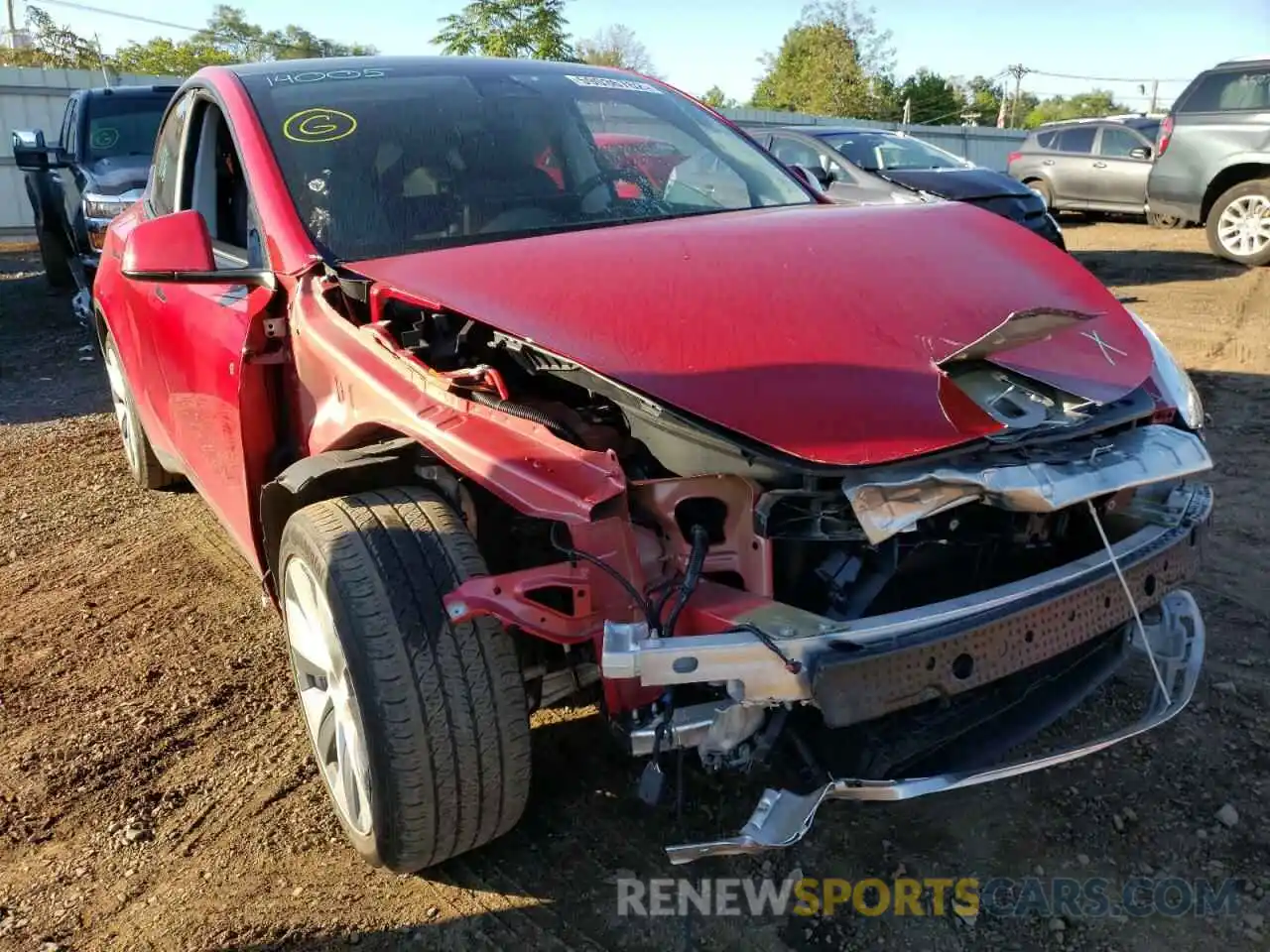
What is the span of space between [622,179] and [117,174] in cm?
687

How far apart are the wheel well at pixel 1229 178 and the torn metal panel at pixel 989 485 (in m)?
9.80

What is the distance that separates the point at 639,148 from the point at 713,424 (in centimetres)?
175

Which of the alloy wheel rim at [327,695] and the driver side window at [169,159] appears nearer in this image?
the alloy wheel rim at [327,695]

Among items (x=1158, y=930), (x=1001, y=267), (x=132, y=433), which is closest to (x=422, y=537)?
(x=1001, y=267)

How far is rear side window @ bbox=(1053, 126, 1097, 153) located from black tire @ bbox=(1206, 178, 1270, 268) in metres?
4.52

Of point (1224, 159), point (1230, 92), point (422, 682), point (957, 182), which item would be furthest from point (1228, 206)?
point (422, 682)

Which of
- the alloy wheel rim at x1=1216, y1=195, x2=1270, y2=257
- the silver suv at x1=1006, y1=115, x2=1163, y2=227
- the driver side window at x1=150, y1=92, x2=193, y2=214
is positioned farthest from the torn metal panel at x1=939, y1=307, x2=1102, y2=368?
the silver suv at x1=1006, y1=115, x2=1163, y2=227

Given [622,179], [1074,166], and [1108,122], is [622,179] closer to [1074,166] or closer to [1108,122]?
[1074,166]

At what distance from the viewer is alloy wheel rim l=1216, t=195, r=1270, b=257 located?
10.1 meters

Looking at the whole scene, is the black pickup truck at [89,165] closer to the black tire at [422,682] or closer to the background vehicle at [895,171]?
the background vehicle at [895,171]

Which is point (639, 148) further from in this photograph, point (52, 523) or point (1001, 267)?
point (52, 523)

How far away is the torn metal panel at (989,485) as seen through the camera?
6.25 feet

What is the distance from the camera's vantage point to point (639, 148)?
3416 mm

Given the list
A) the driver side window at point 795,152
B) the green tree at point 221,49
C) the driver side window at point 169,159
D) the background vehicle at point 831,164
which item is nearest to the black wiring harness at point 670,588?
the driver side window at point 169,159
